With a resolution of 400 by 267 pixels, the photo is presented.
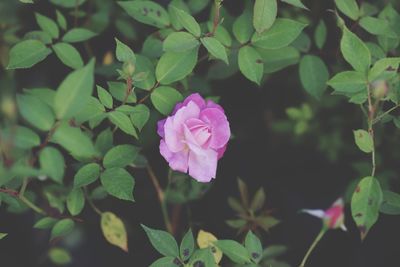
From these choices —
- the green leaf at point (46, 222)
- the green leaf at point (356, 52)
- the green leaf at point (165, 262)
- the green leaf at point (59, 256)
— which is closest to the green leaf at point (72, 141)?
the green leaf at point (165, 262)

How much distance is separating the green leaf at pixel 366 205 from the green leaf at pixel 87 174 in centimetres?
51

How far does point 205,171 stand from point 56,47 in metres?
0.46

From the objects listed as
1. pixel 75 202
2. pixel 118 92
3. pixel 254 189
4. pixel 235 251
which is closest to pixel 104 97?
pixel 118 92

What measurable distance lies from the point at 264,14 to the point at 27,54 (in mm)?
520

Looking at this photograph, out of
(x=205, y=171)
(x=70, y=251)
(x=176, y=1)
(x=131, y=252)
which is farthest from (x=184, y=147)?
(x=70, y=251)

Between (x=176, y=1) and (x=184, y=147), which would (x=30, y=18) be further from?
(x=184, y=147)

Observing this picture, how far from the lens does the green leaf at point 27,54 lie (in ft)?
3.43

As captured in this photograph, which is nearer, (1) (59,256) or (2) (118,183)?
(2) (118,183)

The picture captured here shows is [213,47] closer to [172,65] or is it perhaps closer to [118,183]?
[172,65]

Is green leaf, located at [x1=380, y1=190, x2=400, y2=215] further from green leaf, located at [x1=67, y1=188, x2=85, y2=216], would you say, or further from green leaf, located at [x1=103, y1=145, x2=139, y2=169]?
green leaf, located at [x1=67, y1=188, x2=85, y2=216]

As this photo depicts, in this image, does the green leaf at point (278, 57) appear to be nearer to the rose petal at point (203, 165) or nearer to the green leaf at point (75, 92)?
the rose petal at point (203, 165)

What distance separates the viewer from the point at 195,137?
93 cm

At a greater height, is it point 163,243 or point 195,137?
point 195,137

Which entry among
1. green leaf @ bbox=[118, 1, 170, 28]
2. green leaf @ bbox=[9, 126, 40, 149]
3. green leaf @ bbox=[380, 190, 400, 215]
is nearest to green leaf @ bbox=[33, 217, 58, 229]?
green leaf @ bbox=[9, 126, 40, 149]
